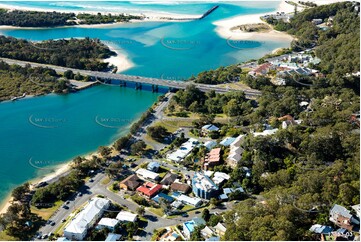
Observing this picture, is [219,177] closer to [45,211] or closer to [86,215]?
[86,215]

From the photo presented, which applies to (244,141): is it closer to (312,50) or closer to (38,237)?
(38,237)

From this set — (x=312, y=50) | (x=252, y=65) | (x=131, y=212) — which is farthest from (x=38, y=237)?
(x=312, y=50)

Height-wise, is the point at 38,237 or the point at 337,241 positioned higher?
the point at 337,241

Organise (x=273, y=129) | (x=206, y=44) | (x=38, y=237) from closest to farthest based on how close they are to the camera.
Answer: (x=38, y=237) < (x=273, y=129) < (x=206, y=44)

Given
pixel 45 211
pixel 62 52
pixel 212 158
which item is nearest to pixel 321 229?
pixel 212 158

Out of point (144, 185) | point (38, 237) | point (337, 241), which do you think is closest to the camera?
point (337, 241)

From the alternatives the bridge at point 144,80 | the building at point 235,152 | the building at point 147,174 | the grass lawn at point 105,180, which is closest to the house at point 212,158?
the building at point 235,152

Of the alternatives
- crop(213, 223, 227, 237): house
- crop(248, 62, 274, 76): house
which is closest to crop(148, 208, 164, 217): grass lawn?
crop(213, 223, 227, 237): house
